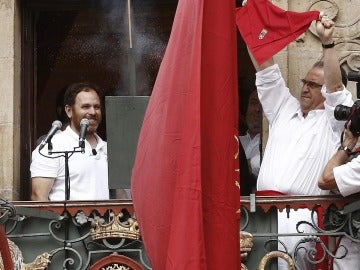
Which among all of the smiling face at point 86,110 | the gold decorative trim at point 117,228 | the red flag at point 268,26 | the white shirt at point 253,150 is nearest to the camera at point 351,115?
the red flag at point 268,26

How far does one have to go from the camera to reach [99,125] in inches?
639

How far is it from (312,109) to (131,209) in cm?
151

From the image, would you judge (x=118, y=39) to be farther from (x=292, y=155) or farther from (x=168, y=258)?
(x=168, y=258)

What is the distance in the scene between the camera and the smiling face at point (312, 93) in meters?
15.0

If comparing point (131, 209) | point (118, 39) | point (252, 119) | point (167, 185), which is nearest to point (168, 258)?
point (167, 185)

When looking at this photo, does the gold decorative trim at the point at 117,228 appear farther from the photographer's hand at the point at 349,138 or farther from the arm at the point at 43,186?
the photographer's hand at the point at 349,138

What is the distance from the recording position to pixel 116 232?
48.3 ft

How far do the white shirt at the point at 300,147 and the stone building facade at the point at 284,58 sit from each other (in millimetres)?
871

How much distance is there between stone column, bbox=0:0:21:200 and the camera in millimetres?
15805

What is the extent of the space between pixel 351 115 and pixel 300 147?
581 millimetres

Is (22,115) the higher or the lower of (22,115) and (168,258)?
the higher

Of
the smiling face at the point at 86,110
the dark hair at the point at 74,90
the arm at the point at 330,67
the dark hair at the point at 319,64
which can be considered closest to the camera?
the arm at the point at 330,67

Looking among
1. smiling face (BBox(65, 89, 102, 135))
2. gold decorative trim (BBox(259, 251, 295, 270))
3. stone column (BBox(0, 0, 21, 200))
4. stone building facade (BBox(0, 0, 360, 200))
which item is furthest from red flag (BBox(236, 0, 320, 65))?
stone column (BBox(0, 0, 21, 200))

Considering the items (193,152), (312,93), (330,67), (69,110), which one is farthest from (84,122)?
(193,152)
